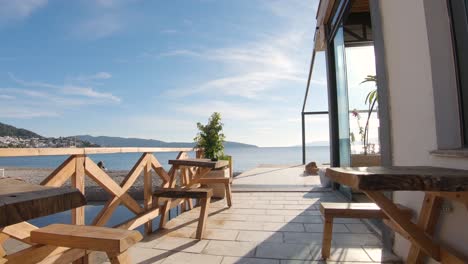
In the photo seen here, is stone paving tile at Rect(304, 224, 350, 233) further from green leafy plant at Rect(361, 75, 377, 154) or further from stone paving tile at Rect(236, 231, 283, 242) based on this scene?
green leafy plant at Rect(361, 75, 377, 154)

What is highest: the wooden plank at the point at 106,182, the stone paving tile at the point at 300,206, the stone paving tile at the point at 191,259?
the wooden plank at the point at 106,182

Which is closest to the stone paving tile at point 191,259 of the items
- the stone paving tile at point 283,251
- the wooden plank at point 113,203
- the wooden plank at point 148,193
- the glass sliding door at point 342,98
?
the stone paving tile at point 283,251

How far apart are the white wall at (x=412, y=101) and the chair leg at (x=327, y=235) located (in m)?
0.52

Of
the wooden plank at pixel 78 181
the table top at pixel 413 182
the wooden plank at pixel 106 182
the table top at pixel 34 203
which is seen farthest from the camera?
the wooden plank at pixel 106 182

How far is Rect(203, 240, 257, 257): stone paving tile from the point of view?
223 centimetres

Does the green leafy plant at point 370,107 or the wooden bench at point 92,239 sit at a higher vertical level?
the green leafy plant at point 370,107

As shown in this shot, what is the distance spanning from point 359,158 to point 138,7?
520cm

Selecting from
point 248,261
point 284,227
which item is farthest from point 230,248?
point 284,227

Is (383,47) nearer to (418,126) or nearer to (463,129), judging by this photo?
(418,126)

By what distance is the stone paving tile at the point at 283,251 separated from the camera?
2.15 metres

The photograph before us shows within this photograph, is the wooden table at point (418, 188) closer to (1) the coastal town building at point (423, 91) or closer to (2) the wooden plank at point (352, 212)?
(1) the coastal town building at point (423, 91)

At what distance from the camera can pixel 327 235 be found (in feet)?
6.73

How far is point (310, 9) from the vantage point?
6027 mm

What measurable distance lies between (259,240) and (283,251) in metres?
0.33
